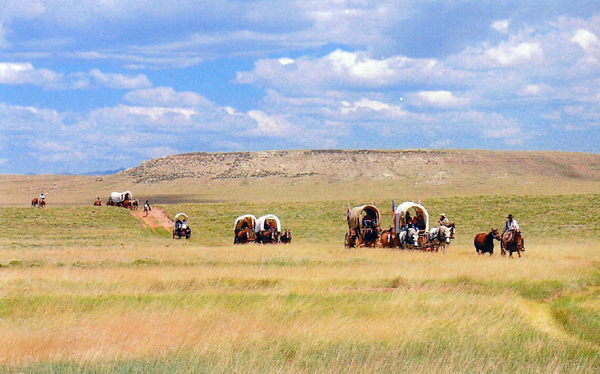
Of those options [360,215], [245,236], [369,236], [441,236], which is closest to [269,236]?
[245,236]

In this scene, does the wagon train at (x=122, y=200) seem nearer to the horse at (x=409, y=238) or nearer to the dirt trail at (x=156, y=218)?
the dirt trail at (x=156, y=218)

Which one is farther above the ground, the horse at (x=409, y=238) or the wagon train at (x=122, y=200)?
the wagon train at (x=122, y=200)

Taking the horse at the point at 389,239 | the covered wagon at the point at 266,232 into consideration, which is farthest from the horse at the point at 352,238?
the covered wagon at the point at 266,232

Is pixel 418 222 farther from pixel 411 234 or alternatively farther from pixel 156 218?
pixel 156 218

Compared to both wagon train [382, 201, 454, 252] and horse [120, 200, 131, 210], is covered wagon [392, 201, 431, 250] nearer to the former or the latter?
wagon train [382, 201, 454, 252]

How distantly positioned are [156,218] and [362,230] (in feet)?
93.6

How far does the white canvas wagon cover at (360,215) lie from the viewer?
3119 cm

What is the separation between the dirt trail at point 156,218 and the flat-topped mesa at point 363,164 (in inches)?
2765

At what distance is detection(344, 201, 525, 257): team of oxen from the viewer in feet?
81.4

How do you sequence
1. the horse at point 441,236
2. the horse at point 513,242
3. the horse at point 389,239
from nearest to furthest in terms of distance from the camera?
the horse at point 513,242 < the horse at point 441,236 < the horse at point 389,239

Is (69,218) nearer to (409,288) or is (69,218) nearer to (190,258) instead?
(190,258)

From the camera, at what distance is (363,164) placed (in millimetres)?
137625

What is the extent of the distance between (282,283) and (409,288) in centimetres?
319

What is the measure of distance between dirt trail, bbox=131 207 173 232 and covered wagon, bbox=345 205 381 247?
21819 millimetres
